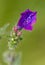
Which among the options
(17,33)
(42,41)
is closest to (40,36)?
(42,41)

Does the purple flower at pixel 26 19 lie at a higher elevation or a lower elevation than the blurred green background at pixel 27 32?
lower

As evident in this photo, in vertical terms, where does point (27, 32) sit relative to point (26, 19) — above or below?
above

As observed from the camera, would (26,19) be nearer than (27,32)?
Yes

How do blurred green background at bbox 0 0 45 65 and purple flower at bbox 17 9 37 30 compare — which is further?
blurred green background at bbox 0 0 45 65

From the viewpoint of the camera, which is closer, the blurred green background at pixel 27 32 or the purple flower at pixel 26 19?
the purple flower at pixel 26 19

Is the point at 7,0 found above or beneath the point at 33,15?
above

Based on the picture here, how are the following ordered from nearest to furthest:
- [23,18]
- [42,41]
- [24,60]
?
1. [23,18]
2. [24,60]
3. [42,41]

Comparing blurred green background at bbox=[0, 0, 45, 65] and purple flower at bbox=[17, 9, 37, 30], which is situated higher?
blurred green background at bbox=[0, 0, 45, 65]

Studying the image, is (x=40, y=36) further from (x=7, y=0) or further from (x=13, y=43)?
(x=13, y=43)
